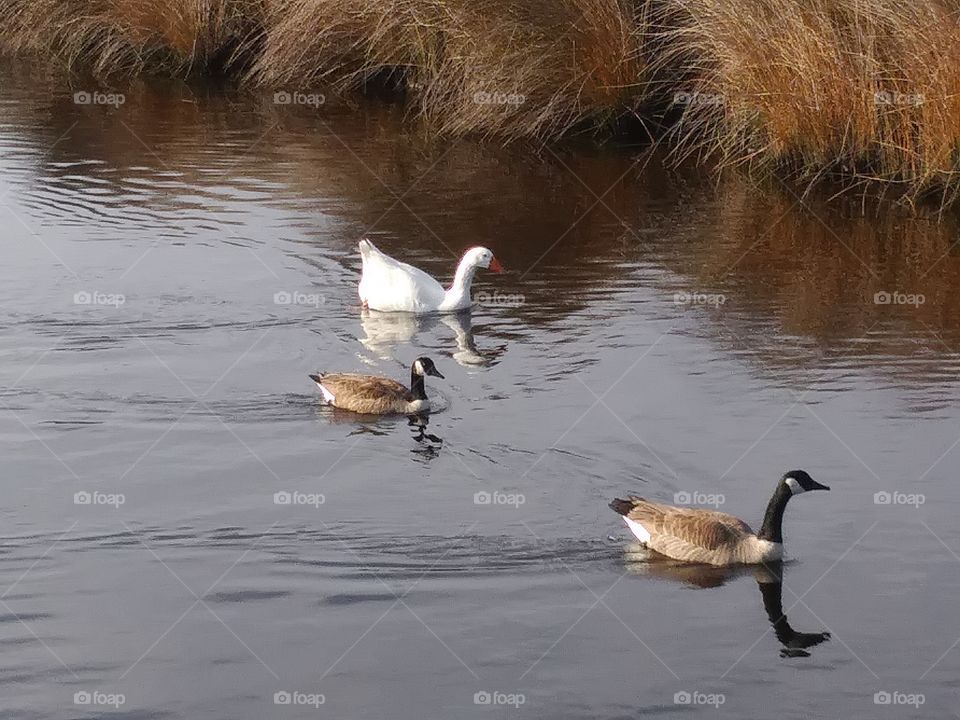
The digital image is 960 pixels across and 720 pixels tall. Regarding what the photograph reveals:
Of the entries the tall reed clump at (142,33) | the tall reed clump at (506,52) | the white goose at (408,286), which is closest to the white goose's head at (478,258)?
the white goose at (408,286)

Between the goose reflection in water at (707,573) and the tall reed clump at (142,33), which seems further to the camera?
the tall reed clump at (142,33)

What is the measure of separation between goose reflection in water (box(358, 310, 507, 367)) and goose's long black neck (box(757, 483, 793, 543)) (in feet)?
12.2

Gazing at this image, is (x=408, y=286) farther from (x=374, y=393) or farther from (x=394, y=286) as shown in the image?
(x=374, y=393)

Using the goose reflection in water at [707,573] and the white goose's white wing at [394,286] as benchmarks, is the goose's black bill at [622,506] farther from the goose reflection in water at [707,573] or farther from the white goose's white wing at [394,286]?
the white goose's white wing at [394,286]

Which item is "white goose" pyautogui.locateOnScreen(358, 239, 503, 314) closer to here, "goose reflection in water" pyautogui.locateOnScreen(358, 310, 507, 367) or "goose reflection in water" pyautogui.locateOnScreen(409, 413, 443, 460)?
"goose reflection in water" pyautogui.locateOnScreen(358, 310, 507, 367)

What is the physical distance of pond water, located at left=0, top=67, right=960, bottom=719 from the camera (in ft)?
26.7

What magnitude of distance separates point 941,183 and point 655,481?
8234mm

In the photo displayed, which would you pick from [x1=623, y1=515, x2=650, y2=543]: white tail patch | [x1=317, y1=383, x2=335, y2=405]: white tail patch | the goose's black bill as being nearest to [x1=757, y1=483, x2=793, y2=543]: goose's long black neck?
[x1=623, y1=515, x2=650, y2=543]: white tail patch

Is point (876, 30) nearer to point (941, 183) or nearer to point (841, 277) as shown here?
point (941, 183)

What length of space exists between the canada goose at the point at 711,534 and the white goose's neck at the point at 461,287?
4835mm

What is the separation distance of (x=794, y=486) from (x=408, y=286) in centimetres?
506

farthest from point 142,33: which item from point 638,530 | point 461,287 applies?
point 638,530

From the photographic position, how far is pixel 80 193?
17.8 metres

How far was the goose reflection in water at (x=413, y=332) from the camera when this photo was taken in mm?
12891
